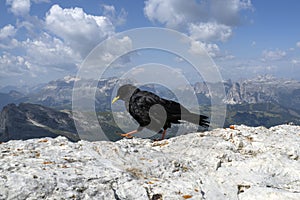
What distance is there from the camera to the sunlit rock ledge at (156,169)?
16.6 ft

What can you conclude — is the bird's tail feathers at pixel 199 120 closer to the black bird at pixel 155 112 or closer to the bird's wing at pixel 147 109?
the black bird at pixel 155 112

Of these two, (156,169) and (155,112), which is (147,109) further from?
(156,169)

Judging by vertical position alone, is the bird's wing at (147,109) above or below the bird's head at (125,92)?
below

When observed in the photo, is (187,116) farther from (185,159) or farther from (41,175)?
(41,175)

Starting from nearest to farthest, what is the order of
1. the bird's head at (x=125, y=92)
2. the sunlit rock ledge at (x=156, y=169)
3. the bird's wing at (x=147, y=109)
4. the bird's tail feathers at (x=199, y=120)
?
the sunlit rock ledge at (x=156, y=169)
the bird's tail feathers at (x=199, y=120)
the bird's wing at (x=147, y=109)
the bird's head at (x=125, y=92)

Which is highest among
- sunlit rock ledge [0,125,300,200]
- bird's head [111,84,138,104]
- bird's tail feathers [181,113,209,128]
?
bird's head [111,84,138,104]

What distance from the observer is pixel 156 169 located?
21.1ft

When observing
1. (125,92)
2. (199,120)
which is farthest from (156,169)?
(125,92)

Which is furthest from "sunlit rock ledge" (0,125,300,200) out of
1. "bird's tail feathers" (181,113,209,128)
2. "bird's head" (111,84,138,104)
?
"bird's head" (111,84,138,104)

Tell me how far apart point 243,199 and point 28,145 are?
240 inches

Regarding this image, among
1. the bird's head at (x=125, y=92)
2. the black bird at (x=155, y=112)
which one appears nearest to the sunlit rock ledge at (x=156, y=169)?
the black bird at (x=155, y=112)

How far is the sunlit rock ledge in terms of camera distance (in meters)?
5.06

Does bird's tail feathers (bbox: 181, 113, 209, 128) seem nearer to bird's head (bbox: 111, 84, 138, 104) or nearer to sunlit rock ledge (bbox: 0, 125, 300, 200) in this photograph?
sunlit rock ledge (bbox: 0, 125, 300, 200)

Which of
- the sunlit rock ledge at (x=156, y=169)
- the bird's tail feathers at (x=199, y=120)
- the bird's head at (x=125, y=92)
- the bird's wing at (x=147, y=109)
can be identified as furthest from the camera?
the bird's head at (x=125, y=92)
